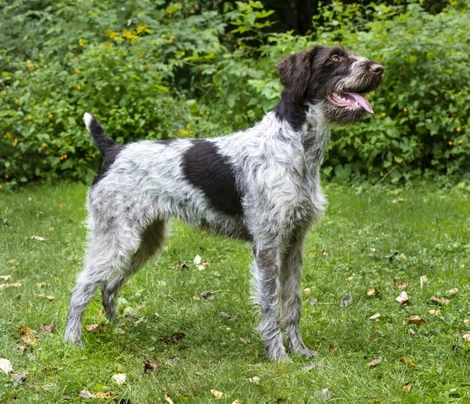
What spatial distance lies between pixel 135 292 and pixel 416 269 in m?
2.46

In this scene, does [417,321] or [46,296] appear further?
[46,296]

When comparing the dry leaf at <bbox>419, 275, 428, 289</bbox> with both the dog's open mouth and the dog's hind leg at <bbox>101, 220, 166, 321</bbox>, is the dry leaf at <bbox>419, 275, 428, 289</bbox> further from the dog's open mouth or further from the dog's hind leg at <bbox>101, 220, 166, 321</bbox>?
the dog's hind leg at <bbox>101, 220, 166, 321</bbox>

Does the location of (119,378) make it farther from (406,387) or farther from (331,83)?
(331,83)

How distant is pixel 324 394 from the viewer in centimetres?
397

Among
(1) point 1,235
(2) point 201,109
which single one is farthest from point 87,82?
(1) point 1,235

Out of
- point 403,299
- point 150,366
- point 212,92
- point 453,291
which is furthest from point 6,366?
point 212,92

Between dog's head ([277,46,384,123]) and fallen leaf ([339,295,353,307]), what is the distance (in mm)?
1610

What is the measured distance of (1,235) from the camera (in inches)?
313

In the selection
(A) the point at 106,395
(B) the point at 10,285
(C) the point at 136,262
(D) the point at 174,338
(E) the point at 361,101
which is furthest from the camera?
(B) the point at 10,285

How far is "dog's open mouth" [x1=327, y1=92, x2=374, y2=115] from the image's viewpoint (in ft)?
15.3

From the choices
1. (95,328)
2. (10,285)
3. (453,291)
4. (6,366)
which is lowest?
(10,285)

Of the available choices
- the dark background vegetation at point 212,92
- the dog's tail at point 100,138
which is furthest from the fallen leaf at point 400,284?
the dark background vegetation at point 212,92

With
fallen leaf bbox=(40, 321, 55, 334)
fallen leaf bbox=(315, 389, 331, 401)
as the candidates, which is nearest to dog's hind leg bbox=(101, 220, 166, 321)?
fallen leaf bbox=(40, 321, 55, 334)

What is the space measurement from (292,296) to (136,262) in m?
1.32
